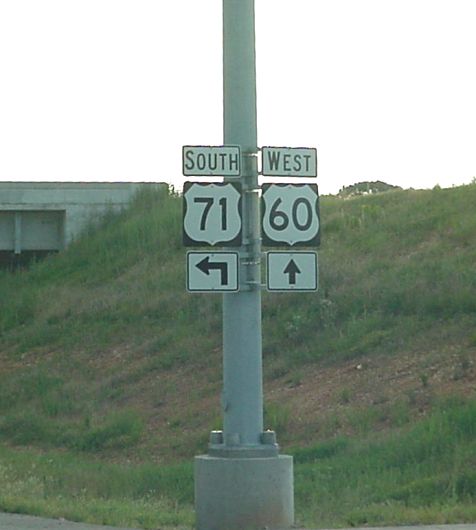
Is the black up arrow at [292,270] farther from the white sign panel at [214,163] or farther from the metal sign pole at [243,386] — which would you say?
the white sign panel at [214,163]

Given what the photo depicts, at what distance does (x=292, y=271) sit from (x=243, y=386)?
1.23 meters

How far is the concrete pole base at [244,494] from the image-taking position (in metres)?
12.1

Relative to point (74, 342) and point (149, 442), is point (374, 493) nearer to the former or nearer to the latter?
point (149, 442)

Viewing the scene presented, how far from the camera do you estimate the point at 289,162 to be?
13031 mm

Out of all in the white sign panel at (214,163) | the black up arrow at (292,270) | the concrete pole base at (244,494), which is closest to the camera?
the concrete pole base at (244,494)

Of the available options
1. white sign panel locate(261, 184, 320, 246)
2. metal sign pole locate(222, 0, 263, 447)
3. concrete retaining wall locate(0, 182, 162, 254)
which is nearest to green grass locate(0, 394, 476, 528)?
metal sign pole locate(222, 0, 263, 447)

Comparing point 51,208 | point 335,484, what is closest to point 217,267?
point 335,484

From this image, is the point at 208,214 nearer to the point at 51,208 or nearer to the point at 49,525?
the point at 49,525

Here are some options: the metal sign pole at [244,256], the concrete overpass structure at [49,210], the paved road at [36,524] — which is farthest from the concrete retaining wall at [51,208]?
the metal sign pole at [244,256]

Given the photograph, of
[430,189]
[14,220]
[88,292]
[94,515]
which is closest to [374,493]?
[94,515]

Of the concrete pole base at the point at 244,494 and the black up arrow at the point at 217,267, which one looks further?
the black up arrow at the point at 217,267

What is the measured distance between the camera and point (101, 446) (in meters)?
27.1

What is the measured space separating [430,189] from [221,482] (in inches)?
1076

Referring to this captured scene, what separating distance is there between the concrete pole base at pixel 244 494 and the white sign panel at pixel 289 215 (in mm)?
2170
